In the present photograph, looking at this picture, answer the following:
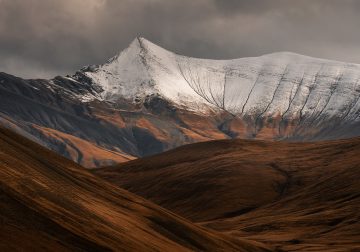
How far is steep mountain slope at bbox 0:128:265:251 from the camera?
71.2 meters

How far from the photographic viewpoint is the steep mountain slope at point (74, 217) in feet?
234

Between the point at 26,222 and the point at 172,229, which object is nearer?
the point at 26,222

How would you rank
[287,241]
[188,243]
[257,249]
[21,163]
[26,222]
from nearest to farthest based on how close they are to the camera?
[26,222] → [21,163] → [188,243] → [257,249] → [287,241]

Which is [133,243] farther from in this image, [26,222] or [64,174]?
[64,174]

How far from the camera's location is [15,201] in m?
74.8

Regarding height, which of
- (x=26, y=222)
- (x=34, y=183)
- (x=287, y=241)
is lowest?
(x=26, y=222)

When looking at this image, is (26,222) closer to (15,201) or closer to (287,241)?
(15,201)

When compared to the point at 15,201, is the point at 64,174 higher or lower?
higher

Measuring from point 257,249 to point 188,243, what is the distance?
27535 millimetres

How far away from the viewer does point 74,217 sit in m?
82.9

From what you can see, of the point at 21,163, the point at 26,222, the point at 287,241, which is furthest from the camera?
the point at 287,241

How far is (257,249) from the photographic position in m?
139

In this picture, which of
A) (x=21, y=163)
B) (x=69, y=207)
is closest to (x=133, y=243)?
(x=69, y=207)

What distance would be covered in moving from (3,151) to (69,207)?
60.4 feet
